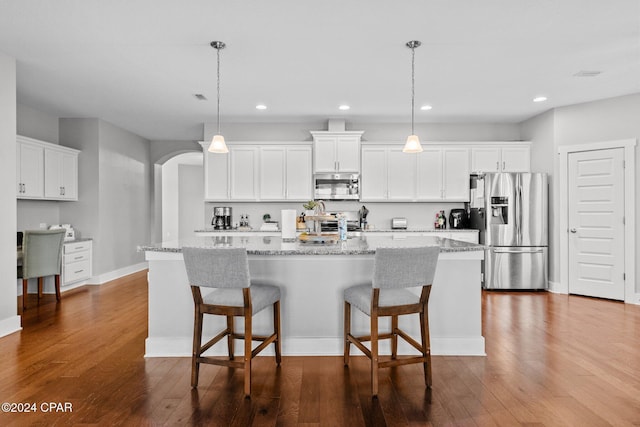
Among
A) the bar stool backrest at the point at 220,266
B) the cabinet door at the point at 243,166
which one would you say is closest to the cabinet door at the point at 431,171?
the cabinet door at the point at 243,166

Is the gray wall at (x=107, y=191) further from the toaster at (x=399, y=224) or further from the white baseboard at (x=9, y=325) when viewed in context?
the toaster at (x=399, y=224)

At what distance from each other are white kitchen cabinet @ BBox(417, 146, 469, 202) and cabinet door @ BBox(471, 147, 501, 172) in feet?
0.35

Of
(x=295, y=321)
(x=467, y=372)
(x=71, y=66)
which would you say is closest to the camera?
(x=467, y=372)

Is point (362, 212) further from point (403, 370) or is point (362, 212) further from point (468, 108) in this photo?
point (403, 370)

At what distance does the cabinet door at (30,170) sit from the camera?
477 centimetres

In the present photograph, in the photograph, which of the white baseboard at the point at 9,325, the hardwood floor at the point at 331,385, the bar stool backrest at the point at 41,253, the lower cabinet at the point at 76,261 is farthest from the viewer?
the lower cabinet at the point at 76,261

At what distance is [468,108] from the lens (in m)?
5.37

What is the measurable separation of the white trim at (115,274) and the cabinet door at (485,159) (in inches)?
240

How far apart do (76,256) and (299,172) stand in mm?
3459

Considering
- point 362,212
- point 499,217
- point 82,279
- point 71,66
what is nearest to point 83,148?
point 82,279

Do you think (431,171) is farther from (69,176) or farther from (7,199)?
(69,176)

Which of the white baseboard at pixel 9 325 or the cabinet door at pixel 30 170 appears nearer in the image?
the white baseboard at pixel 9 325

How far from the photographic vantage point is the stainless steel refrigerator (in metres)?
5.37

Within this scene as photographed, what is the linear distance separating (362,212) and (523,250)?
239 centimetres
